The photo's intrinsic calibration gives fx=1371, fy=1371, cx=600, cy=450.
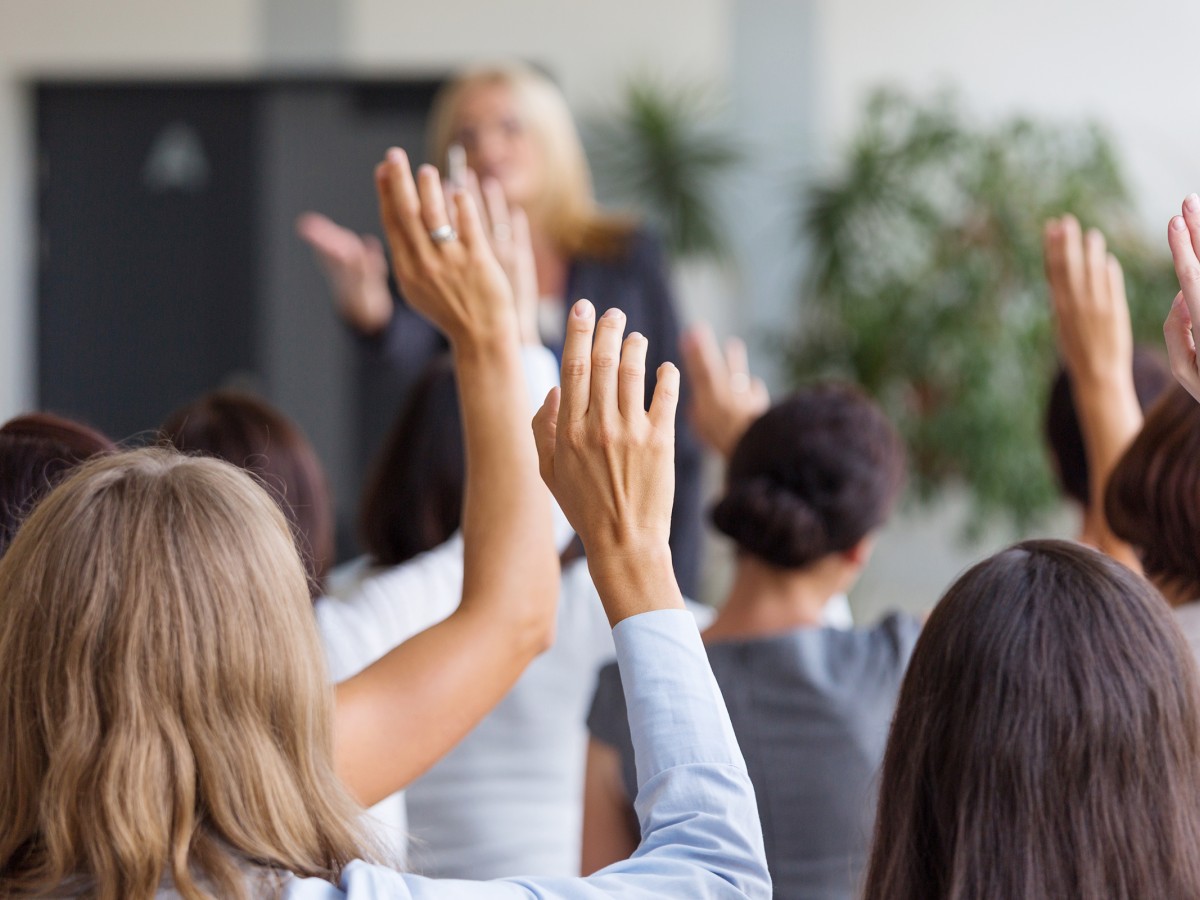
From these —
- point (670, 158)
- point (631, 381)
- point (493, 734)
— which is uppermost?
point (670, 158)

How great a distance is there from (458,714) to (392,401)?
4.22 m

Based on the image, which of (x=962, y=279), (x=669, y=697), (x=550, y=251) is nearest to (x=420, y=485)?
(x=669, y=697)

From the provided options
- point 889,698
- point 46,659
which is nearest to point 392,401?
point 889,698

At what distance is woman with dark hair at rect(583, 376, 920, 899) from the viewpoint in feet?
4.96

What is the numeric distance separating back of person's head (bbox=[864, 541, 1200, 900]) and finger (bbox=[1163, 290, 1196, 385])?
9.1 inches

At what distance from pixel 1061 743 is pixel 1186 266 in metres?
0.40

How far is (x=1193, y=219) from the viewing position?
107 centimetres

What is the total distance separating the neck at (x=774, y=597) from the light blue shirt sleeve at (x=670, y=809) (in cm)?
79

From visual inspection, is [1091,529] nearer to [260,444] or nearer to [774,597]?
[774,597]

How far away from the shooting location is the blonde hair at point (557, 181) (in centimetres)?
318

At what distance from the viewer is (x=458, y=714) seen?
43.8 inches

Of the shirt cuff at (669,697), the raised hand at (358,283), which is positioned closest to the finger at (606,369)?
the shirt cuff at (669,697)

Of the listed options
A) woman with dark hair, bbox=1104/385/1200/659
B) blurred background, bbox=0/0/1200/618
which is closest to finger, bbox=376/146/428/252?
woman with dark hair, bbox=1104/385/1200/659

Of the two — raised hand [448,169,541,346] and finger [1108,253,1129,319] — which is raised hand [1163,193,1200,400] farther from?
raised hand [448,169,541,346]
